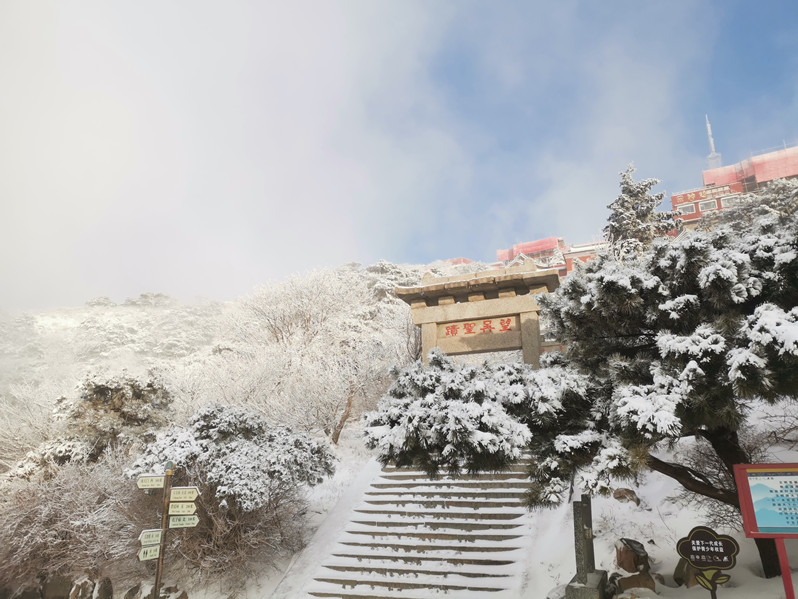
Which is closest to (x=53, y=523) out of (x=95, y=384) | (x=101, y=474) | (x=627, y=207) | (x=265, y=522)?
(x=101, y=474)

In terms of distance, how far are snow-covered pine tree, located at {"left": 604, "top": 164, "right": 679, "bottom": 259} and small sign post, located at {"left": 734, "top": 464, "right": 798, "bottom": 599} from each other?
15493mm

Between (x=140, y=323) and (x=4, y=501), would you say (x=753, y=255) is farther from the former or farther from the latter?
(x=140, y=323)

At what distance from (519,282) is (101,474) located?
926 cm

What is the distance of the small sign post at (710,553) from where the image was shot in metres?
4.43

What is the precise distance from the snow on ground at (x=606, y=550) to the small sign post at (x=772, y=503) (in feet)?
3.71

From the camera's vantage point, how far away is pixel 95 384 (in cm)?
1125

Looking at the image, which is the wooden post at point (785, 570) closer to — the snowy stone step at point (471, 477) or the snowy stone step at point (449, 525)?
→ the snowy stone step at point (449, 525)

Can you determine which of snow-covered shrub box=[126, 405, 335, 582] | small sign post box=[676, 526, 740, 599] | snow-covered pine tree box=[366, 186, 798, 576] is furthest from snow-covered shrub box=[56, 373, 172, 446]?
small sign post box=[676, 526, 740, 599]

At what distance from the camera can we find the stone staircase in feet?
23.4

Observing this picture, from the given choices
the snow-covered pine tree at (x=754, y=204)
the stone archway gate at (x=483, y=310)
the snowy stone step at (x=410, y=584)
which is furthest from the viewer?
the snow-covered pine tree at (x=754, y=204)

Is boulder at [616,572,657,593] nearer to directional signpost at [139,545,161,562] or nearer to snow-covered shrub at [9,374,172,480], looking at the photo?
directional signpost at [139,545,161,562]

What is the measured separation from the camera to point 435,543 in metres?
7.95

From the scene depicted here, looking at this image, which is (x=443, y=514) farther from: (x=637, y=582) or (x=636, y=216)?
(x=636, y=216)

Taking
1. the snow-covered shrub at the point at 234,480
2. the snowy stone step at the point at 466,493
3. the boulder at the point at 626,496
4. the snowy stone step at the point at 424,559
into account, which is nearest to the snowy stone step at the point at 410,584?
the snowy stone step at the point at 424,559
